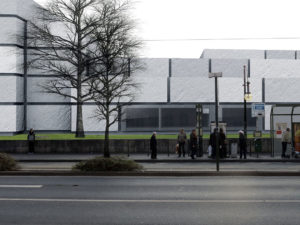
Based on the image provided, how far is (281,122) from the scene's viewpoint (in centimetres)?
2495

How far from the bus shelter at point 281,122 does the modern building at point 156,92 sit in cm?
1871

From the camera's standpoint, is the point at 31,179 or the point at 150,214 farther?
the point at 31,179

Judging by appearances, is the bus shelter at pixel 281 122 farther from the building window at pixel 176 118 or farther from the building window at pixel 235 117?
the building window at pixel 235 117

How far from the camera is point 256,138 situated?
2527 cm

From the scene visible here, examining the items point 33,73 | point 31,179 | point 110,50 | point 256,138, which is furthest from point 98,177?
point 33,73

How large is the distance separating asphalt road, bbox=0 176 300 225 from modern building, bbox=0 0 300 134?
2734 centimetres

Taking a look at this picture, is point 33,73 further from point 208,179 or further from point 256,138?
point 208,179

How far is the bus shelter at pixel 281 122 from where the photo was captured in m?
24.5

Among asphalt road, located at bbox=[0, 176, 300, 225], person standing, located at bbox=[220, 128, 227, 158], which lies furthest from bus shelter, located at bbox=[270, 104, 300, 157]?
asphalt road, located at bbox=[0, 176, 300, 225]

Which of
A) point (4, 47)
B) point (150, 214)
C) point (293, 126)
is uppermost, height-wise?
point (4, 47)

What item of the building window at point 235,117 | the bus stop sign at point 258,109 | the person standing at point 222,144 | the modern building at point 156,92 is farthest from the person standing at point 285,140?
the building window at point 235,117

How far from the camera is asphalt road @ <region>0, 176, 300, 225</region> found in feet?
26.6

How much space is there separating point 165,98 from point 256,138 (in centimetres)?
2162

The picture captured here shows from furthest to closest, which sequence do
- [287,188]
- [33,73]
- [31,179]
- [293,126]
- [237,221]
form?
[33,73] → [293,126] → [31,179] → [287,188] → [237,221]
